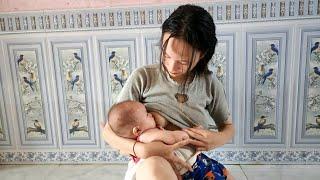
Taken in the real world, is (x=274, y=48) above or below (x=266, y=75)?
above

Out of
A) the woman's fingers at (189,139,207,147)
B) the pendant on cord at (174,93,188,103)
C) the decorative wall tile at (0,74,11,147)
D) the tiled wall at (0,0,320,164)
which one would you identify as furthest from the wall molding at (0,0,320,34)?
the woman's fingers at (189,139,207,147)

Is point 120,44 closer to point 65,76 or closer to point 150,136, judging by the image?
point 65,76

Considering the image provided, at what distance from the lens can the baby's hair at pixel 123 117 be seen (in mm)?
808

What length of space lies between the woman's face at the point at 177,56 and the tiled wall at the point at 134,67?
1.48ft

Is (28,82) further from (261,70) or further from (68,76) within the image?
(261,70)

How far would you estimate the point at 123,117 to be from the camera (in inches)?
31.8

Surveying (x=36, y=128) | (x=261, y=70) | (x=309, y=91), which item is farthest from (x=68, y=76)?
(x=309, y=91)

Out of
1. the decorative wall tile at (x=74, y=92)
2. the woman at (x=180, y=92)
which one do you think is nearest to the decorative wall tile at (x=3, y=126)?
the decorative wall tile at (x=74, y=92)

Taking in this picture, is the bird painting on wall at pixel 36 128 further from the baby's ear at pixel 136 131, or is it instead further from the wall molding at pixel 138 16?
the baby's ear at pixel 136 131

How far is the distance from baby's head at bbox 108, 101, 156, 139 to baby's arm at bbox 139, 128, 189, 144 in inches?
0.6

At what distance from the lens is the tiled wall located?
47.9 inches

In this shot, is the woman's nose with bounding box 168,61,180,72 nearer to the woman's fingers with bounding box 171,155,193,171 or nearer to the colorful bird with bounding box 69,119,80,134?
the woman's fingers with bounding box 171,155,193,171

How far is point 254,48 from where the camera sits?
1.24 m

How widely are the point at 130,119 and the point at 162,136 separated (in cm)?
9
